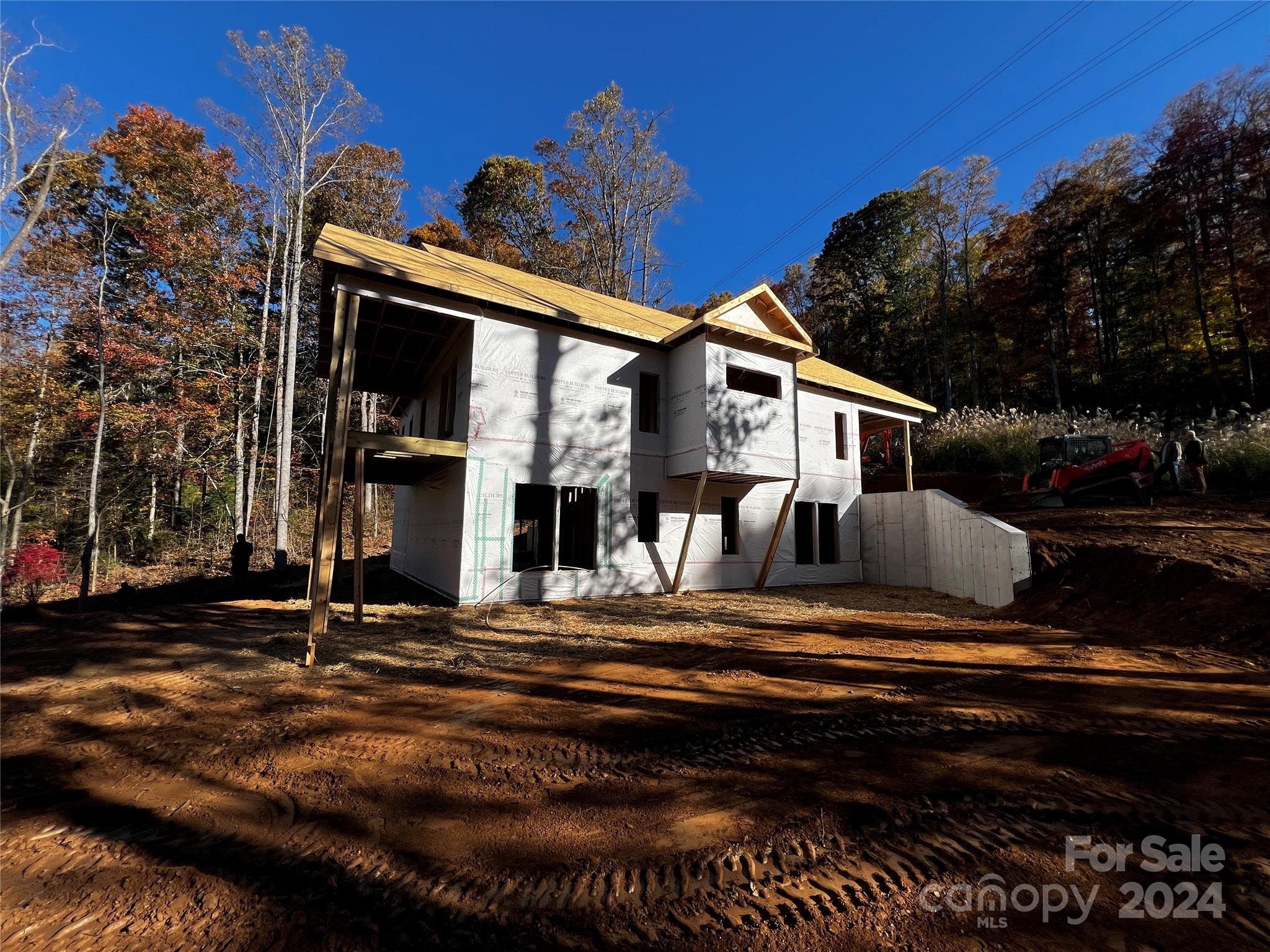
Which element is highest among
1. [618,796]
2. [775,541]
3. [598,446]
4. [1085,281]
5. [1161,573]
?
[1085,281]

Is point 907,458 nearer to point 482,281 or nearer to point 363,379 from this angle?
point 482,281

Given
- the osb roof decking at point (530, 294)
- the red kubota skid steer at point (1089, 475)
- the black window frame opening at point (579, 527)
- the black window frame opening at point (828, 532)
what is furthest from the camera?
the black window frame opening at point (828, 532)

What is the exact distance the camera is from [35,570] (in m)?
14.1

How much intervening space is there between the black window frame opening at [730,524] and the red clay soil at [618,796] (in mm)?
6475

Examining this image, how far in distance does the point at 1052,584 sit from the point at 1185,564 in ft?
5.78

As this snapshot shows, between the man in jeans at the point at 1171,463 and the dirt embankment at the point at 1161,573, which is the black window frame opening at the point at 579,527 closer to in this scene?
the dirt embankment at the point at 1161,573

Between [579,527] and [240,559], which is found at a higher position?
[579,527]

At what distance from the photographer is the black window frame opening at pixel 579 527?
11.0 meters

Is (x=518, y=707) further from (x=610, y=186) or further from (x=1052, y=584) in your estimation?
(x=610, y=186)

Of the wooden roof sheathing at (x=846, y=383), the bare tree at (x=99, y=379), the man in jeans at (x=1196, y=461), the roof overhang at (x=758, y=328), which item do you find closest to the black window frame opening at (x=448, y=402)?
the roof overhang at (x=758, y=328)

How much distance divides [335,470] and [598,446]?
17.1 ft

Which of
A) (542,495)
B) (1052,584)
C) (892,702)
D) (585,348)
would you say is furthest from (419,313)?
(1052,584)

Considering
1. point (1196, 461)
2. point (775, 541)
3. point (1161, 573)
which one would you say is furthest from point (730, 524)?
point (1196, 461)

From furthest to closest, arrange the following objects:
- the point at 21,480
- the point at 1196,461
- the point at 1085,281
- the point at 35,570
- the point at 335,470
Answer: the point at 1085,281
the point at 35,570
the point at 21,480
the point at 1196,461
the point at 335,470
